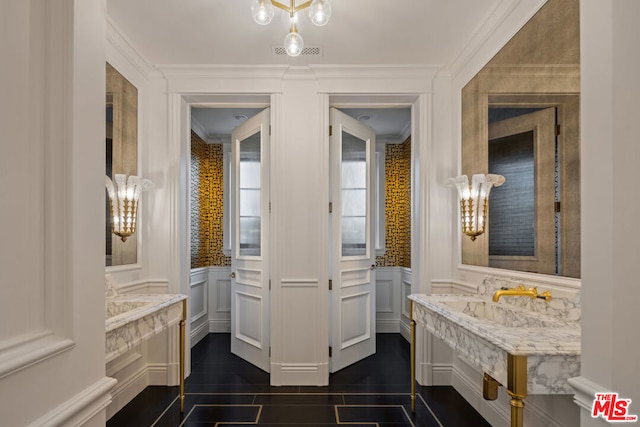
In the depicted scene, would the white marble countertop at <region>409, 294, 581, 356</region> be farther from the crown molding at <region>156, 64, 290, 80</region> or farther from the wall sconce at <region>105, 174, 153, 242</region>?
the crown molding at <region>156, 64, 290, 80</region>

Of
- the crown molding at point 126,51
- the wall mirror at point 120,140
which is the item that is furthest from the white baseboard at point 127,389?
the crown molding at point 126,51

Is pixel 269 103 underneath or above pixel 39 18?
above

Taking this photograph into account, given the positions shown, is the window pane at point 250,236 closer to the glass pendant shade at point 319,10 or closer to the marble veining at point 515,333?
the marble veining at point 515,333

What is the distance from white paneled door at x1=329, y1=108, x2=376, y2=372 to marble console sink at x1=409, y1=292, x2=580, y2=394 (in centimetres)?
149

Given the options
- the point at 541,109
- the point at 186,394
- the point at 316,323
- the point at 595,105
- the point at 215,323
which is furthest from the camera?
the point at 215,323

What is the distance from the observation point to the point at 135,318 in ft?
7.46

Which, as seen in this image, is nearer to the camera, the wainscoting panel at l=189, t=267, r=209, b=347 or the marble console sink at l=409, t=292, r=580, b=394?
the marble console sink at l=409, t=292, r=580, b=394

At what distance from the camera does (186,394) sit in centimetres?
334

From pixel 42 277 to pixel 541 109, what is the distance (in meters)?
2.34

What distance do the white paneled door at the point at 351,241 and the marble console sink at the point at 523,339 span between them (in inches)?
58.6

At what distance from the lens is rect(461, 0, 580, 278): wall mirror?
2.03 metres

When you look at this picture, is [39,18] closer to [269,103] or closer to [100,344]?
[100,344]

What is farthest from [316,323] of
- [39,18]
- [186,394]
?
[39,18]

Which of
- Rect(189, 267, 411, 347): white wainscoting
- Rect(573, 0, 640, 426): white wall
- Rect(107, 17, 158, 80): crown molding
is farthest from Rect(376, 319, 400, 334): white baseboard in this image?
Rect(573, 0, 640, 426): white wall
